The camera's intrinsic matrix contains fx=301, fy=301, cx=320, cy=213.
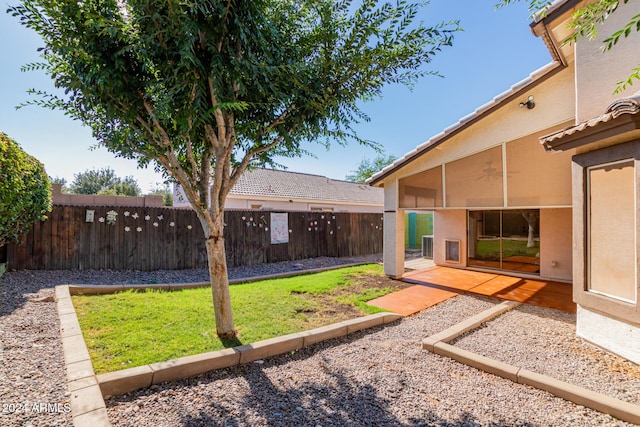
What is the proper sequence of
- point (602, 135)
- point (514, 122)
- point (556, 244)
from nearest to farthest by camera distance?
point (602, 135) → point (514, 122) → point (556, 244)

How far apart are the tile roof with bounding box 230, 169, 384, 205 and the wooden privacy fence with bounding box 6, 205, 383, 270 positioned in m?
5.83

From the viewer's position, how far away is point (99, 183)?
143ft

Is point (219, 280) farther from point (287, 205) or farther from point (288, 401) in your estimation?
point (287, 205)

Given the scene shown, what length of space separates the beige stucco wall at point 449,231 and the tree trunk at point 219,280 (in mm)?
9183

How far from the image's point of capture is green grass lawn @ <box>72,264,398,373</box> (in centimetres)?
384

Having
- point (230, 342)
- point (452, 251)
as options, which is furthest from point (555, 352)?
point (452, 251)

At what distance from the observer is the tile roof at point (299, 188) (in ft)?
62.7

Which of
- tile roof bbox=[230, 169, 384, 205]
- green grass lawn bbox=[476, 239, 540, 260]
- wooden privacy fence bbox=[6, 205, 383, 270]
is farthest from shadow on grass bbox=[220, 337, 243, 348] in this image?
tile roof bbox=[230, 169, 384, 205]

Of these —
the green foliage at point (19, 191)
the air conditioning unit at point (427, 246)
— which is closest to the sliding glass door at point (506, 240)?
the air conditioning unit at point (427, 246)

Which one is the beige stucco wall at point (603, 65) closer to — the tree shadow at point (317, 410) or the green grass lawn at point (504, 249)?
the tree shadow at point (317, 410)

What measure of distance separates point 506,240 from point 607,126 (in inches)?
283

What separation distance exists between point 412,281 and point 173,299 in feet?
20.6

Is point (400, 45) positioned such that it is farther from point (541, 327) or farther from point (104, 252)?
point (104, 252)

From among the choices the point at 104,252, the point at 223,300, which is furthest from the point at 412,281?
the point at 104,252
